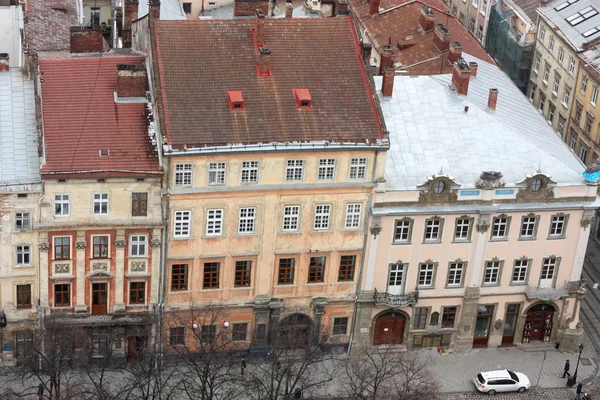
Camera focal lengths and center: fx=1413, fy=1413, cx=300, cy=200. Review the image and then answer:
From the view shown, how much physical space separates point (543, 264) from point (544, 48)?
43.1 m

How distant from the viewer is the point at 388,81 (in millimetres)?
124625

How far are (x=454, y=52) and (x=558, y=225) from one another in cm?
2124

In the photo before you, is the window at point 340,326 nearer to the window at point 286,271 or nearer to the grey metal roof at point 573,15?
the window at point 286,271

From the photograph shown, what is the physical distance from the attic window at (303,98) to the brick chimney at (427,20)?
2883 centimetres

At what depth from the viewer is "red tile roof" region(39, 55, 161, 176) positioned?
112 metres

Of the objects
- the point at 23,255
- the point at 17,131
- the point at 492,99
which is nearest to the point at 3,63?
the point at 17,131

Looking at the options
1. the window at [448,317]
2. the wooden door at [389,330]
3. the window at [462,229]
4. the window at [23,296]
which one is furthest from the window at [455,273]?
the window at [23,296]

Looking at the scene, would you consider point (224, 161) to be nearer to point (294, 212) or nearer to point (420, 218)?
point (294, 212)

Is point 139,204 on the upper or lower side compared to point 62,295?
upper

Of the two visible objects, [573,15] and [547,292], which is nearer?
[547,292]

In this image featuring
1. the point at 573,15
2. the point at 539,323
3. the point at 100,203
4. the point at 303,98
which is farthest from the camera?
the point at 573,15

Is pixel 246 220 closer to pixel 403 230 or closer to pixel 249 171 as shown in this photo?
pixel 249 171

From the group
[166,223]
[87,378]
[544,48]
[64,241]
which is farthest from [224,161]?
[544,48]

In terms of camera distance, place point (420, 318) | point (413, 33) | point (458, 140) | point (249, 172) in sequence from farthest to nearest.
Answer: point (413, 33), point (420, 318), point (458, 140), point (249, 172)
